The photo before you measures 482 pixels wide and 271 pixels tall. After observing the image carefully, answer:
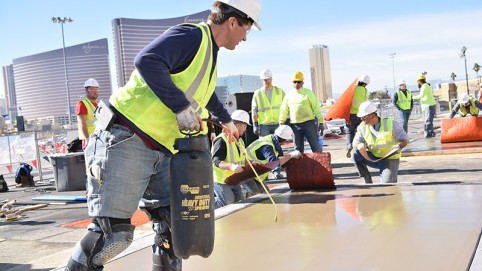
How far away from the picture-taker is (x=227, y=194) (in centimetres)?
557

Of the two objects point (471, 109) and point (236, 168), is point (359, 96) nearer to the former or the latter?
point (471, 109)

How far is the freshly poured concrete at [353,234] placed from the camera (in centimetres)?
302

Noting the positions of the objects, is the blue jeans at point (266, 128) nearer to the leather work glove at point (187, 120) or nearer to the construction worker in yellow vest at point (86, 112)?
the construction worker in yellow vest at point (86, 112)

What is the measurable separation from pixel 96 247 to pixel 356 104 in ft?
26.1

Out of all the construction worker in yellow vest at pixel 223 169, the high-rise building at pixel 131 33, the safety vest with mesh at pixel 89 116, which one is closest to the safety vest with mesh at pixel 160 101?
the construction worker in yellow vest at pixel 223 169

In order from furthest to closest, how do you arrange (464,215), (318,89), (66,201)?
1. (318,89)
2. (66,201)
3. (464,215)

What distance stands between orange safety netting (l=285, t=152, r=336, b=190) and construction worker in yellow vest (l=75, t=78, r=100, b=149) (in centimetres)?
301

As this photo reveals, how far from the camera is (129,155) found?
2402 mm

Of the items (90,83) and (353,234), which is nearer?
(353,234)

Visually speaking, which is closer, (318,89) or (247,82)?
(247,82)

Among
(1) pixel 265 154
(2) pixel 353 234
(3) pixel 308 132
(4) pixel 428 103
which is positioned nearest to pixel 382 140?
(1) pixel 265 154

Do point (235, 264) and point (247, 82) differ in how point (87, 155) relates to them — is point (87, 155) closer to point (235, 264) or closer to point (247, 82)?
point (235, 264)

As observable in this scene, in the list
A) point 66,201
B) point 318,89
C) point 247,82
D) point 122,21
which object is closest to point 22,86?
point 318,89

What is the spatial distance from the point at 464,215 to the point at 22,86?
14291 centimetres
